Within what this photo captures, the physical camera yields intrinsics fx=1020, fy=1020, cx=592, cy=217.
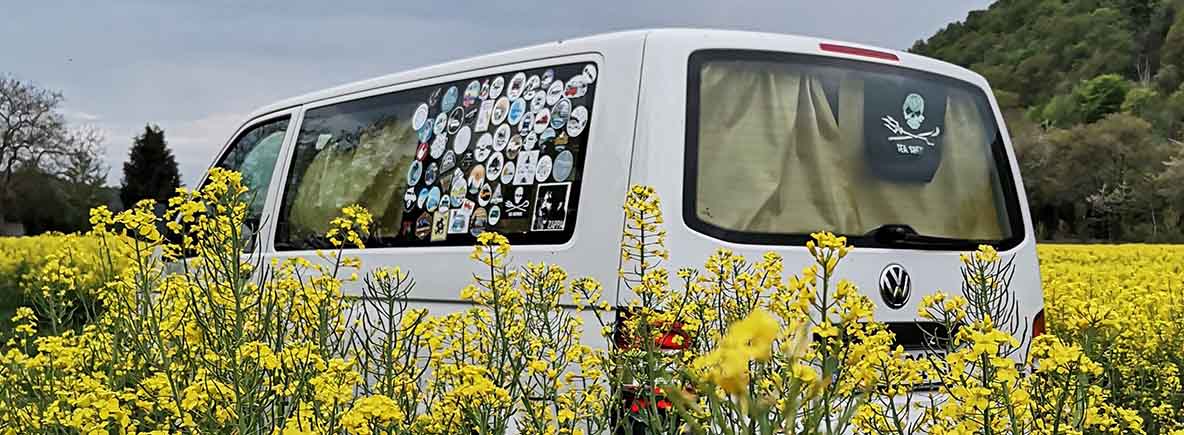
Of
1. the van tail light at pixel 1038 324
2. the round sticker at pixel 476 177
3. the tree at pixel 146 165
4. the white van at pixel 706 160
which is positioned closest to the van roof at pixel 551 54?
the white van at pixel 706 160

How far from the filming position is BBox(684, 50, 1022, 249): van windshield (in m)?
2.79

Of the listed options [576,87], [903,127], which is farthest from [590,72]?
[903,127]

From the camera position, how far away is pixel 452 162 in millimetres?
3326

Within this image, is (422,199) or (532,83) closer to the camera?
(532,83)

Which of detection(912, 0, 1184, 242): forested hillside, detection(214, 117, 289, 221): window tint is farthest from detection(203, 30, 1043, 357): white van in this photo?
detection(912, 0, 1184, 242): forested hillside

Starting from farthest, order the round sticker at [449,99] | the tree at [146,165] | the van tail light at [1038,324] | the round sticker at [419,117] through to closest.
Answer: the tree at [146,165], the round sticker at [419,117], the round sticker at [449,99], the van tail light at [1038,324]

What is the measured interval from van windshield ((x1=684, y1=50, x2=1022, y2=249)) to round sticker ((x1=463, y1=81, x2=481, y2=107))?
0.84m

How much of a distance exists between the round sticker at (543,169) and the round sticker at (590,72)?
0.84 feet

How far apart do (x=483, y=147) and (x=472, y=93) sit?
0.78 feet

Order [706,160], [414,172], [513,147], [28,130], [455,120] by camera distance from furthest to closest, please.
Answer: [28,130] < [414,172] < [455,120] < [513,147] < [706,160]

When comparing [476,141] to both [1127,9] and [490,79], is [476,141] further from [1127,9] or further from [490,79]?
[1127,9]

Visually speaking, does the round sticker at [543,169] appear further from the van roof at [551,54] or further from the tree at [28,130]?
the tree at [28,130]

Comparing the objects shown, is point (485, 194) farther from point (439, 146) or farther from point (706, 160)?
point (706, 160)

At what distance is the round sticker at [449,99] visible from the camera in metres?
3.43
